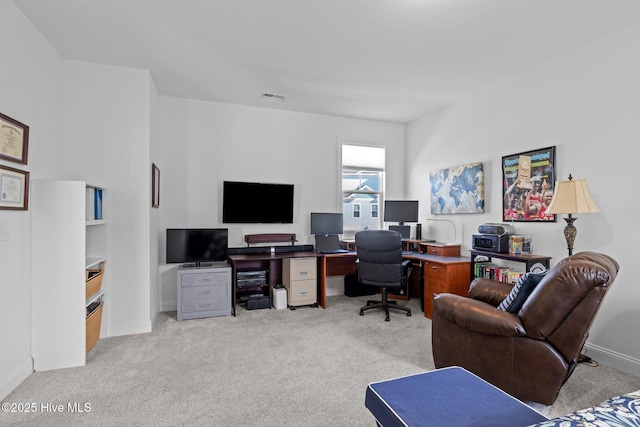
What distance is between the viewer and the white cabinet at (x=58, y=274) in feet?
8.52

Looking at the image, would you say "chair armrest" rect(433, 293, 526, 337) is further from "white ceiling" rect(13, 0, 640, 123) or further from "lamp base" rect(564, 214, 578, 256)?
"white ceiling" rect(13, 0, 640, 123)

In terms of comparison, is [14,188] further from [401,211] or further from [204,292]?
[401,211]

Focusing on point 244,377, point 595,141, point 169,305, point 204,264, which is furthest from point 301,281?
point 595,141

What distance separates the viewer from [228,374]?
2.52 m

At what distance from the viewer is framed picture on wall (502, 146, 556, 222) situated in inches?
129

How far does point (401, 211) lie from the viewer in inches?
192

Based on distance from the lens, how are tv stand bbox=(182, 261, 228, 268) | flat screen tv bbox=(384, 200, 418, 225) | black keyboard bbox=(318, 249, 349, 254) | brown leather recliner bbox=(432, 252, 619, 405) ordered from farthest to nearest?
flat screen tv bbox=(384, 200, 418, 225) → black keyboard bbox=(318, 249, 349, 254) → tv stand bbox=(182, 261, 228, 268) → brown leather recliner bbox=(432, 252, 619, 405)

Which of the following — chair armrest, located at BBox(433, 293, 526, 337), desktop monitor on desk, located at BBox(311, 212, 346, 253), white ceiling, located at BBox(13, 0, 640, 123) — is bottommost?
chair armrest, located at BBox(433, 293, 526, 337)

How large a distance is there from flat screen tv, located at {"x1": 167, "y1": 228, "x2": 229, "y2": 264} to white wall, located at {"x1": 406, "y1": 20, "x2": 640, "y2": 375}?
3.26m

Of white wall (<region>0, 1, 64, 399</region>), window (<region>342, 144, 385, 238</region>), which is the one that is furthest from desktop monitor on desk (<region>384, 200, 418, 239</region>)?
white wall (<region>0, 1, 64, 399</region>)

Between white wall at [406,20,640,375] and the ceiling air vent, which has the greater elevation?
the ceiling air vent

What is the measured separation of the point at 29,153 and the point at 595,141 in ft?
15.2

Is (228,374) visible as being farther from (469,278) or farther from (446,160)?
(446,160)

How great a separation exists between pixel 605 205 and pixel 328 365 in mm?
2659
